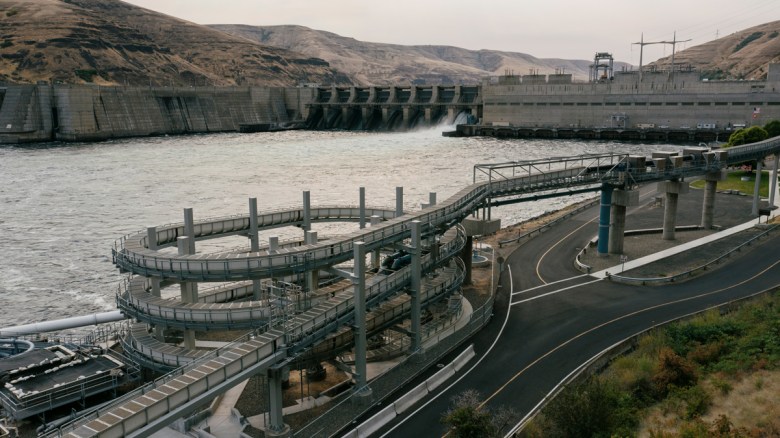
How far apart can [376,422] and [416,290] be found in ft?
29.7

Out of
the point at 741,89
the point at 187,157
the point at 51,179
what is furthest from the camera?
the point at 741,89

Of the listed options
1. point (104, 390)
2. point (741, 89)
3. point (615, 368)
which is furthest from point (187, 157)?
point (741, 89)

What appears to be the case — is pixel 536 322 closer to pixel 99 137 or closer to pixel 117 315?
pixel 117 315

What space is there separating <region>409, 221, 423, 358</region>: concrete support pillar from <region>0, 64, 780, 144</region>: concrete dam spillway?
431ft

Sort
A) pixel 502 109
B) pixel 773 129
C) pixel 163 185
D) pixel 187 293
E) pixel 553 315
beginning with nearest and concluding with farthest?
pixel 187 293 < pixel 553 315 < pixel 163 185 < pixel 773 129 < pixel 502 109

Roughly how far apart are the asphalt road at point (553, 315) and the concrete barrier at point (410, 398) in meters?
Result: 0.42

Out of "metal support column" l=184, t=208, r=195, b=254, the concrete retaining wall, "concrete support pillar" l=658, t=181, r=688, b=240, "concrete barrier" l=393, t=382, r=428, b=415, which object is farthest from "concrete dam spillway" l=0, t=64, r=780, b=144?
"metal support column" l=184, t=208, r=195, b=254

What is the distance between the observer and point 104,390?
32406 mm

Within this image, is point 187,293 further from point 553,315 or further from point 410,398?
point 553,315

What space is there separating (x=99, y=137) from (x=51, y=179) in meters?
62.0

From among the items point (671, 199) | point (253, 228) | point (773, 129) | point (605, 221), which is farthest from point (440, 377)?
point (773, 129)

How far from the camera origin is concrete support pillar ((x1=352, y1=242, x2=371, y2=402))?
30.4m

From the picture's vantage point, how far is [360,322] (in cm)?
3097

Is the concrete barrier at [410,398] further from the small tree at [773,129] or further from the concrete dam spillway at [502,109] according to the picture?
the concrete dam spillway at [502,109]
